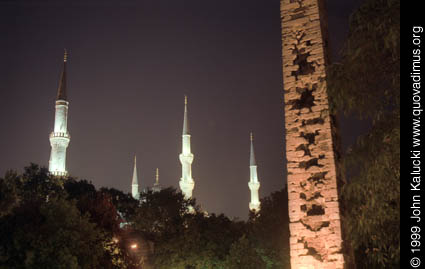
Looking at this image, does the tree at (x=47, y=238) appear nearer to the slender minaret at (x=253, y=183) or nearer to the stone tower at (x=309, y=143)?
the stone tower at (x=309, y=143)

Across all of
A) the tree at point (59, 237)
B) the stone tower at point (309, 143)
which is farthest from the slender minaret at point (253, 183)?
the stone tower at point (309, 143)

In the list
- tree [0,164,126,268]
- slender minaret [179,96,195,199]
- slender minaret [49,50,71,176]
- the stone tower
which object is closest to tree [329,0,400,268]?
the stone tower

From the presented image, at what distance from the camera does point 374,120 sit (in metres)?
5.53

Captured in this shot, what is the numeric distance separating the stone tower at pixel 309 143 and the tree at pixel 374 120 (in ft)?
2.90

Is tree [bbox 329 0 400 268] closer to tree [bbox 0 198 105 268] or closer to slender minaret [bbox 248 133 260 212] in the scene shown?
tree [bbox 0 198 105 268]

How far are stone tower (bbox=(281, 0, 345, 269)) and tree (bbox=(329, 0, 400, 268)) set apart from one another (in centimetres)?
88

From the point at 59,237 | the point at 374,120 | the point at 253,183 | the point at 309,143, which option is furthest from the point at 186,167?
the point at 374,120

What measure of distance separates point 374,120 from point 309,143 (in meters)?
1.94

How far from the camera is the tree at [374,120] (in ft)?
17.5

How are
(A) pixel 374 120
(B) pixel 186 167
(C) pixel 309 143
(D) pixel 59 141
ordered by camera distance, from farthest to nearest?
(B) pixel 186 167 → (D) pixel 59 141 → (C) pixel 309 143 → (A) pixel 374 120

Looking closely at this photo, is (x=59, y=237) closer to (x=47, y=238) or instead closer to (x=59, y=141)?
(x=47, y=238)

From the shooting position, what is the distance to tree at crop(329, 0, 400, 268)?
5.32 meters
